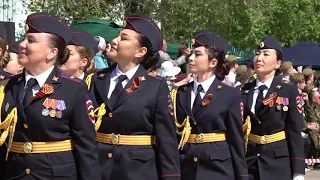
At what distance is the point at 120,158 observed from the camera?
17.9 ft

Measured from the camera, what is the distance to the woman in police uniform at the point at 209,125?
6355 mm

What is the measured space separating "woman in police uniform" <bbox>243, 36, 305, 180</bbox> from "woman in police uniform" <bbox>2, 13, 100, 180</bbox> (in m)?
3.12

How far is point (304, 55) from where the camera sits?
20.6m

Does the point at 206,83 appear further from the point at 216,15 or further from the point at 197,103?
the point at 216,15

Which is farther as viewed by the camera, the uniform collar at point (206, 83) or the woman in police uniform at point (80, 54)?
the uniform collar at point (206, 83)

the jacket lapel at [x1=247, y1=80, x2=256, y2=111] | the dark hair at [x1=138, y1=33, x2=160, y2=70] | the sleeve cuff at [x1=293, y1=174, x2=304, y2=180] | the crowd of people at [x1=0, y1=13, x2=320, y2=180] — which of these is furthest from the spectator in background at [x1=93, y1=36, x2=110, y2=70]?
the dark hair at [x1=138, y1=33, x2=160, y2=70]

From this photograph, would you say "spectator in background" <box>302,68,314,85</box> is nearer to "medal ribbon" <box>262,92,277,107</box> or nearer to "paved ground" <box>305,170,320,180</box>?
"paved ground" <box>305,170,320,180</box>

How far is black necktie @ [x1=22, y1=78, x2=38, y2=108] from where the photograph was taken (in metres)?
4.62

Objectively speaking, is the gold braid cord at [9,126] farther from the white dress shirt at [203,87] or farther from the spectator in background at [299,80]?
the spectator in background at [299,80]

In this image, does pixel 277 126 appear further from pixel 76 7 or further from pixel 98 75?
pixel 76 7

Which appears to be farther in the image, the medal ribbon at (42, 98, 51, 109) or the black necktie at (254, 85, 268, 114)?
the black necktie at (254, 85, 268, 114)

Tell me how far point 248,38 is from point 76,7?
11.0 m

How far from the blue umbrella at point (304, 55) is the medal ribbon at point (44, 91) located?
16.0 m

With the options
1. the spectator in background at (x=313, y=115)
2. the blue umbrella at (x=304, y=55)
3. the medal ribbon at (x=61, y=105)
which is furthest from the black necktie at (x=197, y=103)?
the blue umbrella at (x=304, y=55)
